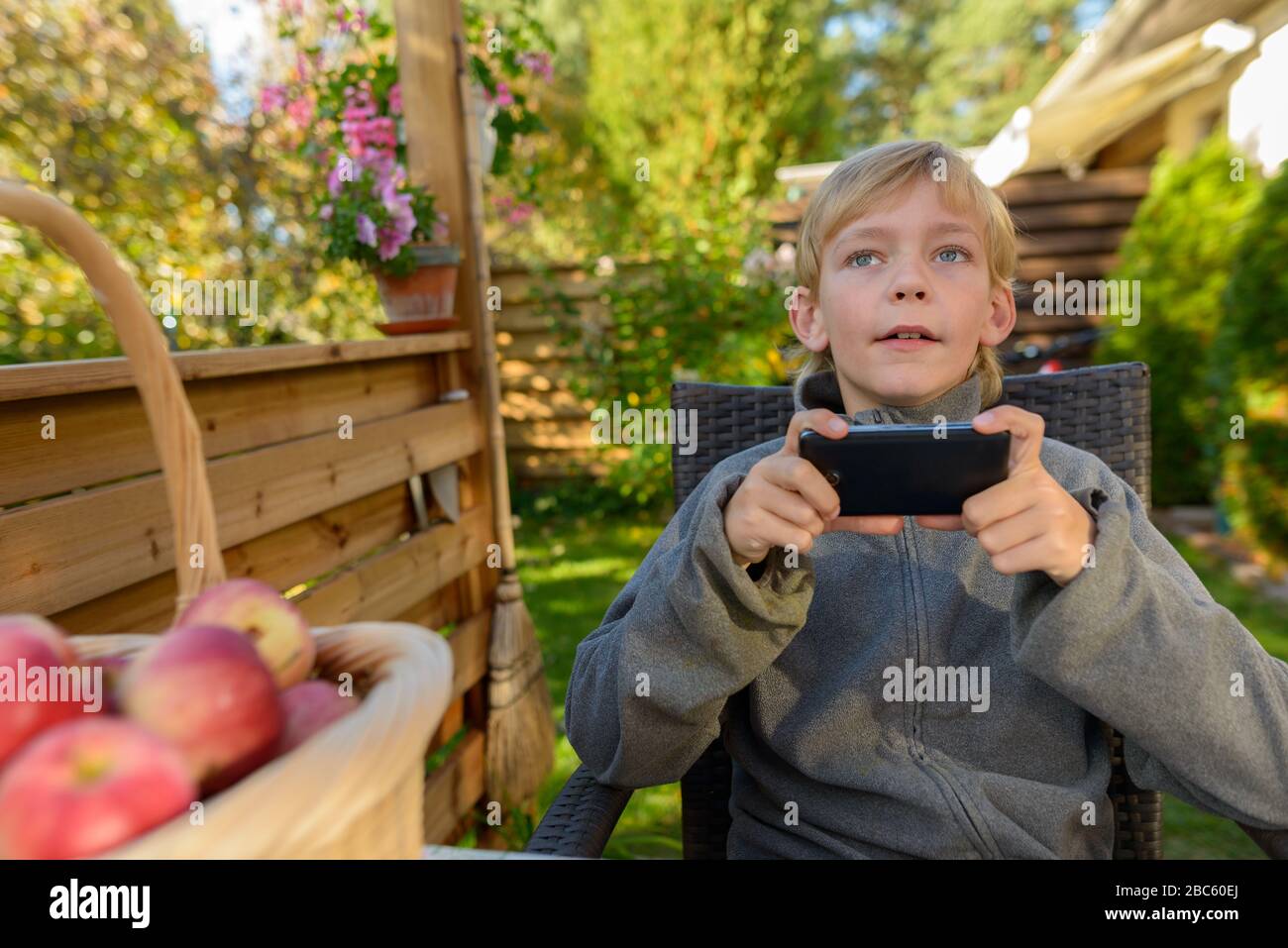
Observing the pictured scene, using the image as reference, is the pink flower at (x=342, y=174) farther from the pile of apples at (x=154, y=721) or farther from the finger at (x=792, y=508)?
the pile of apples at (x=154, y=721)

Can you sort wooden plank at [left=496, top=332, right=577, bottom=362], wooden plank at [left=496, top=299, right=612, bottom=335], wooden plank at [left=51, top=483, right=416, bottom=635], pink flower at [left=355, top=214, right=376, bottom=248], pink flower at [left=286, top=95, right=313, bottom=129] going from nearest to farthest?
wooden plank at [left=51, top=483, right=416, bottom=635] → pink flower at [left=355, top=214, right=376, bottom=248] → pink flower at [left=286, top=95, right=313, bottom=129] → wooden plank at [left=496, top=299, right=612, bottom=335] → wooden plank at [left=496, top=332, right=577, bottom=362]

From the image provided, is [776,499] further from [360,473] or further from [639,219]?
[639,219]

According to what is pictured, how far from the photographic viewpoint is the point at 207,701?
51cm

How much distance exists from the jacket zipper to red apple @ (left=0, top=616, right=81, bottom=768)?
97 centimetres

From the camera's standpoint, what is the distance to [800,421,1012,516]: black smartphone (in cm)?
88

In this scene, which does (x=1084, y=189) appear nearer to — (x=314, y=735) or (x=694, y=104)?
(x=694, y=104)

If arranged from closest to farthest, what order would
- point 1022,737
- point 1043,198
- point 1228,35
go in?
1. point 1022,737
2. point 1228,35
3. point 1043,198

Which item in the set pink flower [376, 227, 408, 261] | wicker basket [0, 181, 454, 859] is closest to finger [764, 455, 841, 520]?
wicker basket [0, 181, 454, 859]

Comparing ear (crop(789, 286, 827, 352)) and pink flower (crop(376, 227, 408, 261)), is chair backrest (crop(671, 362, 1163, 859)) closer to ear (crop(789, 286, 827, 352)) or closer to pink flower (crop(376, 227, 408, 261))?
ear (crop(789, 286, 827, 352))

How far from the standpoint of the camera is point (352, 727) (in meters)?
0.47

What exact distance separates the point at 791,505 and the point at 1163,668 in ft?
1.43

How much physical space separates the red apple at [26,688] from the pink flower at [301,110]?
346 centimetres
